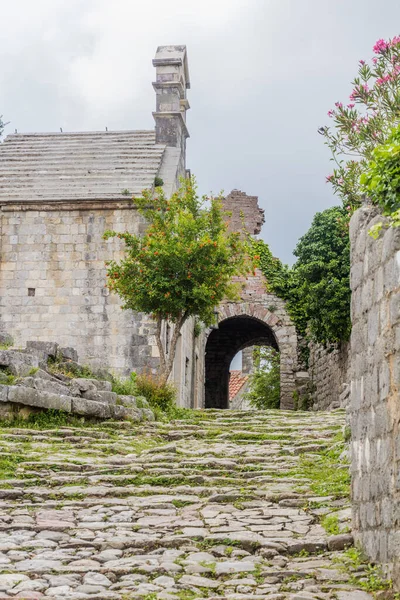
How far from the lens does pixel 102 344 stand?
18453 mm

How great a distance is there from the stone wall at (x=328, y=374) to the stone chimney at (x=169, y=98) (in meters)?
6.74

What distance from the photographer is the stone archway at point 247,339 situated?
2634 cm

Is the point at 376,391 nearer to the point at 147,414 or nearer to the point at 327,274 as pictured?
the point at 147,414

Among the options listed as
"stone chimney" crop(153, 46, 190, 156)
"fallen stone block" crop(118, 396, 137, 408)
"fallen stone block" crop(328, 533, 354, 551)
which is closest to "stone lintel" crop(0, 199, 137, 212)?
"stone chimney" crop(153, 46, 190, 156)

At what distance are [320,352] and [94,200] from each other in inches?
337

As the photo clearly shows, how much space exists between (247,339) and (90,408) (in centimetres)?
2009

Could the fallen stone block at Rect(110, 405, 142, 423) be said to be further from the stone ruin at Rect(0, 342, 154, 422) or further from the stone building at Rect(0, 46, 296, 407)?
the stone building at Rect(0, 46, 296, 407)

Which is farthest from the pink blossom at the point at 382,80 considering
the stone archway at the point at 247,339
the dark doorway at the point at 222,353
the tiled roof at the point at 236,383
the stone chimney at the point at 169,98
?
A: the tiled roof at the point at 236,383

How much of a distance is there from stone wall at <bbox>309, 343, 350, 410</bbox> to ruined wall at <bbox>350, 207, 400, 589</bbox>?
1254 centimetres

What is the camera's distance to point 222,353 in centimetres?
3316

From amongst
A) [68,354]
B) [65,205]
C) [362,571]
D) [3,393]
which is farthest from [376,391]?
[65,205]

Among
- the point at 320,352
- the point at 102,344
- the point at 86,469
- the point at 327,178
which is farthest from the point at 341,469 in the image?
the point at 320,352

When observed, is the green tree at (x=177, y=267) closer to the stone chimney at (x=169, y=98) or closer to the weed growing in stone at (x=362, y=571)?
the stone chimney at (x=169, y=98)

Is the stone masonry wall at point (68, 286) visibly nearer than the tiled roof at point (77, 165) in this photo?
Yes
